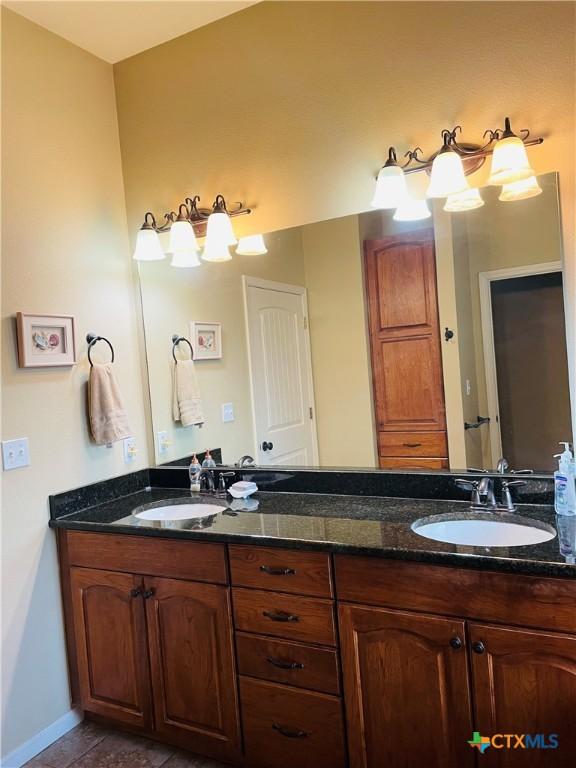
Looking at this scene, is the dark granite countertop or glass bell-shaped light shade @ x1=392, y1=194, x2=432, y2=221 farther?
glass bell-shaped light shade @ x1=392, y1=194, x2=432, y2=221

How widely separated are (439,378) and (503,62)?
1075 mm

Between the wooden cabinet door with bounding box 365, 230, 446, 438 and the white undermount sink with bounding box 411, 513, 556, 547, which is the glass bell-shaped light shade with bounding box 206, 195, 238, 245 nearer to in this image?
the wooden cabinet door with bounding box 365, 230, 446, 438

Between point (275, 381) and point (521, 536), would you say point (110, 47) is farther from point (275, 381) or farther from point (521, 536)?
point (521, 536)

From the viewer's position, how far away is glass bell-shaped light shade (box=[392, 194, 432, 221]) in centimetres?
197

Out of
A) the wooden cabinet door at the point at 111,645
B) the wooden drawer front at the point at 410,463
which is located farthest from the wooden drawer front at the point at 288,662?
the wooden drawer front at the point at 410,463

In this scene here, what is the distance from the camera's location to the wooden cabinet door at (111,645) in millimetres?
1993

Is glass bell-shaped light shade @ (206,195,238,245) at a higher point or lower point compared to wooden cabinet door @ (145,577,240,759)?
higher

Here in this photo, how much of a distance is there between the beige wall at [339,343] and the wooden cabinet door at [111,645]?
0.93m

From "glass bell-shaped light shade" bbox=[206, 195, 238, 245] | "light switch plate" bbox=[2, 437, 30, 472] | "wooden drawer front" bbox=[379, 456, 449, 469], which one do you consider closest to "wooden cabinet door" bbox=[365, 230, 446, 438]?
"wooden drawer front" bbox=[379, 456, 449, 469]

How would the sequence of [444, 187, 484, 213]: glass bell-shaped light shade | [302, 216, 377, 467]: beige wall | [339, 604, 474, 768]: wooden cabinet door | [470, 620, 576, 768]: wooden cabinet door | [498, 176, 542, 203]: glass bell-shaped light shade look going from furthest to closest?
[302, 216, 377, 467]: beige wall < [444, 187, 484, 213]: glass bell-shaped light shade < [498, 176, 542, 203]: glass bell-shaped light shade < [339, 604, 474, 768]: wooden cabinet door < [470, 620, 576, 768]: wooden cabinet door

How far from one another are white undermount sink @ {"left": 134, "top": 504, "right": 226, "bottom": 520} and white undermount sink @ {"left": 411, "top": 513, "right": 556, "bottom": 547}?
872 millimetres

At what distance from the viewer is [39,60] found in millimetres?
2232

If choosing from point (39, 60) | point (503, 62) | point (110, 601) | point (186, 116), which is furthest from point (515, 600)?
point (39, 60)

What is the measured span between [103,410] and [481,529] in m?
1.55
